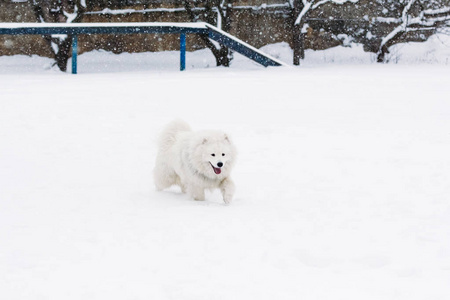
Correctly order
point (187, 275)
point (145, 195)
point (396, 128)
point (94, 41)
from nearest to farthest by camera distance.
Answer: point (187, 275)
point (145, 195)
point (396, 128)
point (94, 41)

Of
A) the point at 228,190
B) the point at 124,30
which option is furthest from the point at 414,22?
the point at 228,190

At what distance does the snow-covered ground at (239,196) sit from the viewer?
3781 mm

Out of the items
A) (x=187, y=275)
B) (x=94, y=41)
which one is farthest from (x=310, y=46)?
(x=187, y=275)

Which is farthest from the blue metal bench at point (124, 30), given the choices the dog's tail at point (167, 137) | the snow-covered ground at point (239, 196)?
the dog's tail at point (167, 137)

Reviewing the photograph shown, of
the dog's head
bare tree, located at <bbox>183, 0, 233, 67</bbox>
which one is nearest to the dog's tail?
the dog's head

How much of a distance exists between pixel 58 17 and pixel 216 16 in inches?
164

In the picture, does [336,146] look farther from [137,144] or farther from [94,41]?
[94,41]

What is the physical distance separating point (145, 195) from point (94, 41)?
14.1m

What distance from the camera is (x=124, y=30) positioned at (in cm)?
1535

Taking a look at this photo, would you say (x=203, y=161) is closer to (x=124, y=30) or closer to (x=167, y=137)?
(x=167, y=137)

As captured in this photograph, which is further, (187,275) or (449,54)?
(449,54)

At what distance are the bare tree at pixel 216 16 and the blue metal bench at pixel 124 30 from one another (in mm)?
1821

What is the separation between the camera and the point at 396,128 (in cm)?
895

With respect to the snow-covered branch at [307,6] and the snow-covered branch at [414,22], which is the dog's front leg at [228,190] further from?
the snow-covered branch at [414,22]
